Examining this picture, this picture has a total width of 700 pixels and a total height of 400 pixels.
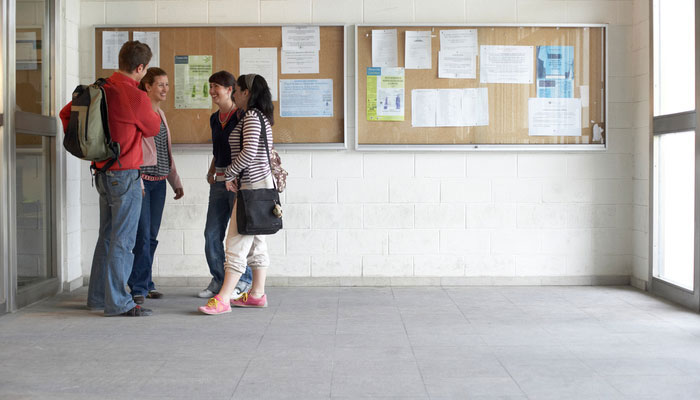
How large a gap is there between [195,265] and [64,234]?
3.19 ft

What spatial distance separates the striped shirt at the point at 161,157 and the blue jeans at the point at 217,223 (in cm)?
34

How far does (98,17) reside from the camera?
5.46m

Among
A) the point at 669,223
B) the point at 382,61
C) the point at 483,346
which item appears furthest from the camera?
the point at 382,61

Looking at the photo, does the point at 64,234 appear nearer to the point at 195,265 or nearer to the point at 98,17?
the point at 195,265

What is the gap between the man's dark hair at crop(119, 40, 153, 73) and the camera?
13.8 ft

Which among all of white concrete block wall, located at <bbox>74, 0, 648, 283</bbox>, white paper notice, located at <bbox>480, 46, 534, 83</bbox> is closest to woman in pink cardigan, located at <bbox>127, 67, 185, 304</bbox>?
white concrete block wall, located at <bbox>74, 0, 648, 283</bbox>

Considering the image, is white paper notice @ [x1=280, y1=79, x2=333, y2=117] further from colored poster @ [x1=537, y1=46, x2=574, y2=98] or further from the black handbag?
colored poster @ [x1=537, y1=46, x2=574, y2=98]

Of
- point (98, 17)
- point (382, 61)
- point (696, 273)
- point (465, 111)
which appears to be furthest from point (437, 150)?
point (98, 17)

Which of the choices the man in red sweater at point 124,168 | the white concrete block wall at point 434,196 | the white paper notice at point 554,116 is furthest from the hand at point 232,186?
the white paper notice at point 554,116

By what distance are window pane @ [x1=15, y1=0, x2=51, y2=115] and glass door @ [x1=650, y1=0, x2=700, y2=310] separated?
4.28 metres

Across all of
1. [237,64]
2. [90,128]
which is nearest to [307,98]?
[237,64]

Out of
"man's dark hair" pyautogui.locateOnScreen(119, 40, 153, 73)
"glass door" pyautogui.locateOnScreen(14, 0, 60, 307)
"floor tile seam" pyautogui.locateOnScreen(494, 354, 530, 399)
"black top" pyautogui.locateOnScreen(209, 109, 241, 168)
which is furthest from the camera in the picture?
"black top" pyautogui.locateOnScreen(209, 109, 241, 168)

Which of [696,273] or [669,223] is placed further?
[669,223]

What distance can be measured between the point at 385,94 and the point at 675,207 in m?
2.20
